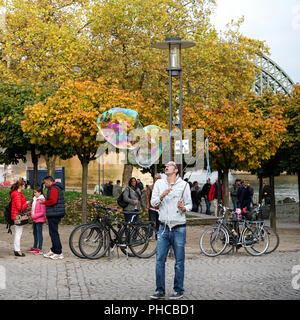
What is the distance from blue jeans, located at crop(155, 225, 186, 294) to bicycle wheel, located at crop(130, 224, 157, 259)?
4809mm

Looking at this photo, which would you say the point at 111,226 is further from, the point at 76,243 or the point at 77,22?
the point at 77,22

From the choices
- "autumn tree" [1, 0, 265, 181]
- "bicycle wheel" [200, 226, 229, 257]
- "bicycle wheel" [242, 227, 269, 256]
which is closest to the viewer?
"bicycle wheel" [200, 226, 229, 257]

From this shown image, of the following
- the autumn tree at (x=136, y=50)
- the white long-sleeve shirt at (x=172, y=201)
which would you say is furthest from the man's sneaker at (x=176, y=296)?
the autumn tree at (x=136, y=50)

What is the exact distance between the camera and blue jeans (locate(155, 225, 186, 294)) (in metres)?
8.28

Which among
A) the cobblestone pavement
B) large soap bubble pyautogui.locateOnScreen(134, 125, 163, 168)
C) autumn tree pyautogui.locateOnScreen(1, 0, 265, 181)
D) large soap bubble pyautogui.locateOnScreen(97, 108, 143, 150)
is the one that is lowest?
the cobblestone pavement

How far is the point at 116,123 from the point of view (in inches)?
675

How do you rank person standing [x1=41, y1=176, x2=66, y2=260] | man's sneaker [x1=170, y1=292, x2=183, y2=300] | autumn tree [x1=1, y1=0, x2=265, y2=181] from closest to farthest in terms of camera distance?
1. man's sneaker [x1=170, y1=292, x2=183, y2=300]
2. person standing [x1=41, y1=176, x2=66, y2=260]
3. autumn tree [x1=1, y1=0, x2=265, y2=181]

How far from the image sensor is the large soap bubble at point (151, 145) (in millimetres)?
17831

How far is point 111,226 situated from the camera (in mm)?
12844

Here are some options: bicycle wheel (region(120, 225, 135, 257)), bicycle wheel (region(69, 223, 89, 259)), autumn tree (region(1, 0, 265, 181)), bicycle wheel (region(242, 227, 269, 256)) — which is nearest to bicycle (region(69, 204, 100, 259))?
bicycle wheel (region(69, 223, 89, 259))

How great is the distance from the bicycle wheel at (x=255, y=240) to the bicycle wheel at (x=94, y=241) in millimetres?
3250

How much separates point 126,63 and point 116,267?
18.4 m

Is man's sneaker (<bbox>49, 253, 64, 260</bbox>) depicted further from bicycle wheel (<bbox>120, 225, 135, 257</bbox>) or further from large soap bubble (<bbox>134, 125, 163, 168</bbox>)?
large soap bubble (<bbox>134, 125, 163, 168</bbox>)
